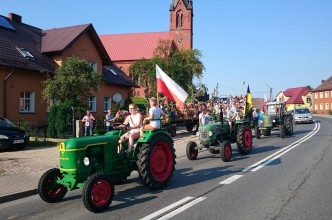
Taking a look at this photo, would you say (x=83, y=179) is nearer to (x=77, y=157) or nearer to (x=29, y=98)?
(x=77, y=157)

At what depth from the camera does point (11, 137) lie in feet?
47.8

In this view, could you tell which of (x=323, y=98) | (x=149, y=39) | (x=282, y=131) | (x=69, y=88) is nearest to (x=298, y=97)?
(x=323, y=98)

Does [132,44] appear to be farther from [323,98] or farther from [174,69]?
[323,98]

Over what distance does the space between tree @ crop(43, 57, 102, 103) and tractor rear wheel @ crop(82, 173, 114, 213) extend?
15.2 metres

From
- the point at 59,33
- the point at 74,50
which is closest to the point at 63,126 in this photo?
the point at 74,50

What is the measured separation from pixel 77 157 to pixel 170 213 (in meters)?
1.95

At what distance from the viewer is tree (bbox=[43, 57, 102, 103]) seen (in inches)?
832

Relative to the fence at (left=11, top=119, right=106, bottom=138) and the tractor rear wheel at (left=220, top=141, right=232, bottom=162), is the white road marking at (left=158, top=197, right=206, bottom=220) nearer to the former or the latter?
the tractor rear wheel at (left=220, top=141, right=232, bottom=162)

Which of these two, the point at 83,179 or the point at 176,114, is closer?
the point at 83,179

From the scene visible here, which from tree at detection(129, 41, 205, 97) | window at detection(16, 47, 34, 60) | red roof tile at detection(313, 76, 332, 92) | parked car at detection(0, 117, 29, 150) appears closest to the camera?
parked car at detection(0, 117, 29, 150)

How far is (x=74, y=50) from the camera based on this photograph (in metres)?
27.7

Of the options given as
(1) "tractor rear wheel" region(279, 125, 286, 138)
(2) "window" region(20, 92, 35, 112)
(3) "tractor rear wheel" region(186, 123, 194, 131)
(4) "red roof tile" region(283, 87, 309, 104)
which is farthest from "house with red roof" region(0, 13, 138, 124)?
(4) "red roof tile" region(283, 87, 309, 104)

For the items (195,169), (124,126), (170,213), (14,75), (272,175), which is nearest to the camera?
(170,213)

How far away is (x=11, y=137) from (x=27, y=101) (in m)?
9.70
